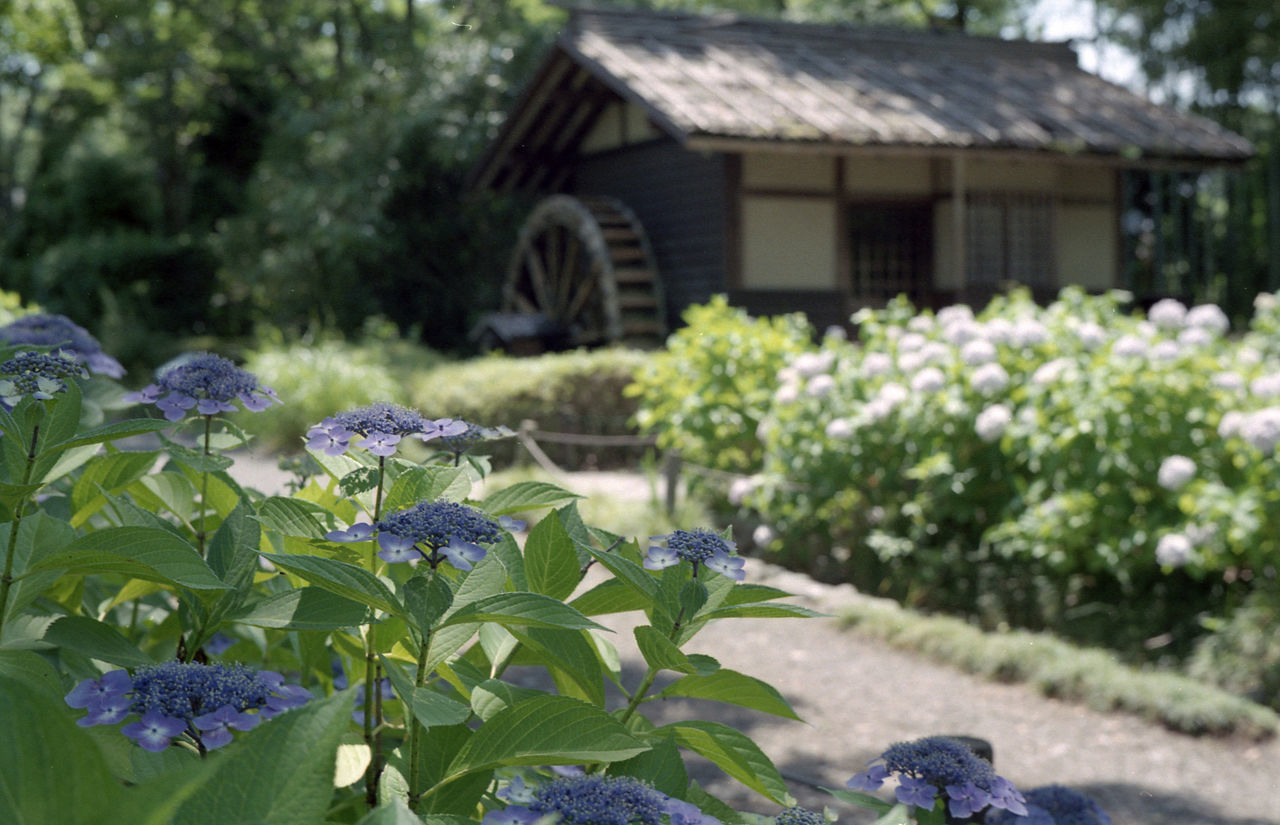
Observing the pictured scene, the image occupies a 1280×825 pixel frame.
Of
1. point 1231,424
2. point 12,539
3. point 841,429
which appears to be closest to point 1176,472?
point 1231,424

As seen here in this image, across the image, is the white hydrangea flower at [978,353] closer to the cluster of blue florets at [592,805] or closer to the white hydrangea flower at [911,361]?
the white hydrangea flower at [911,361]

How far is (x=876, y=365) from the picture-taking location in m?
5.96

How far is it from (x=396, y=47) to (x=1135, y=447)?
640 inches

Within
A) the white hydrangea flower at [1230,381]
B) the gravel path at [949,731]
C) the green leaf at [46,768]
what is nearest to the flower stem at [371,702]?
the green leaf at [46,768]

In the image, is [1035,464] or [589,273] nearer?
[1035,464]

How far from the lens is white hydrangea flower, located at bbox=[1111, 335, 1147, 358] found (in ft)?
16.8

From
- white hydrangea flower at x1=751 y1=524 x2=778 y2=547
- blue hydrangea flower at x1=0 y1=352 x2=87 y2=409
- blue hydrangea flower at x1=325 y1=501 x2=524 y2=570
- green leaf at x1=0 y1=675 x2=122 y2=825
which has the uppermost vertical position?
blue hydrangea flower at x1=0 y1=352 x2=87 y2=409

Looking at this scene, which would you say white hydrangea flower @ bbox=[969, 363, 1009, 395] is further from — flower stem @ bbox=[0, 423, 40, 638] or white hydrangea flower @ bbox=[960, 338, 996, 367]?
flower stem @ bbox=[0, 423, 40, 638]

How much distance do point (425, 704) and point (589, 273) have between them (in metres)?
13.1

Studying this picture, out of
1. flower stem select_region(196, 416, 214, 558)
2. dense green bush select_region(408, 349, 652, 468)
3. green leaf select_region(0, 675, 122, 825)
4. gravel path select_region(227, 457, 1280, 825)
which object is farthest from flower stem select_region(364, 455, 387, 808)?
dense green bush select_region(408, 349, 652, 468)

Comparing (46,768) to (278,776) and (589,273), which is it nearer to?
(278,776)

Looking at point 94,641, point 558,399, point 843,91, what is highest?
point 843,91

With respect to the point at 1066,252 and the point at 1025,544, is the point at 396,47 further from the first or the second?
the point at 1025,544

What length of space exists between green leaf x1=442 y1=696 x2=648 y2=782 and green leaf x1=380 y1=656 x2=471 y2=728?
0.04 meters
